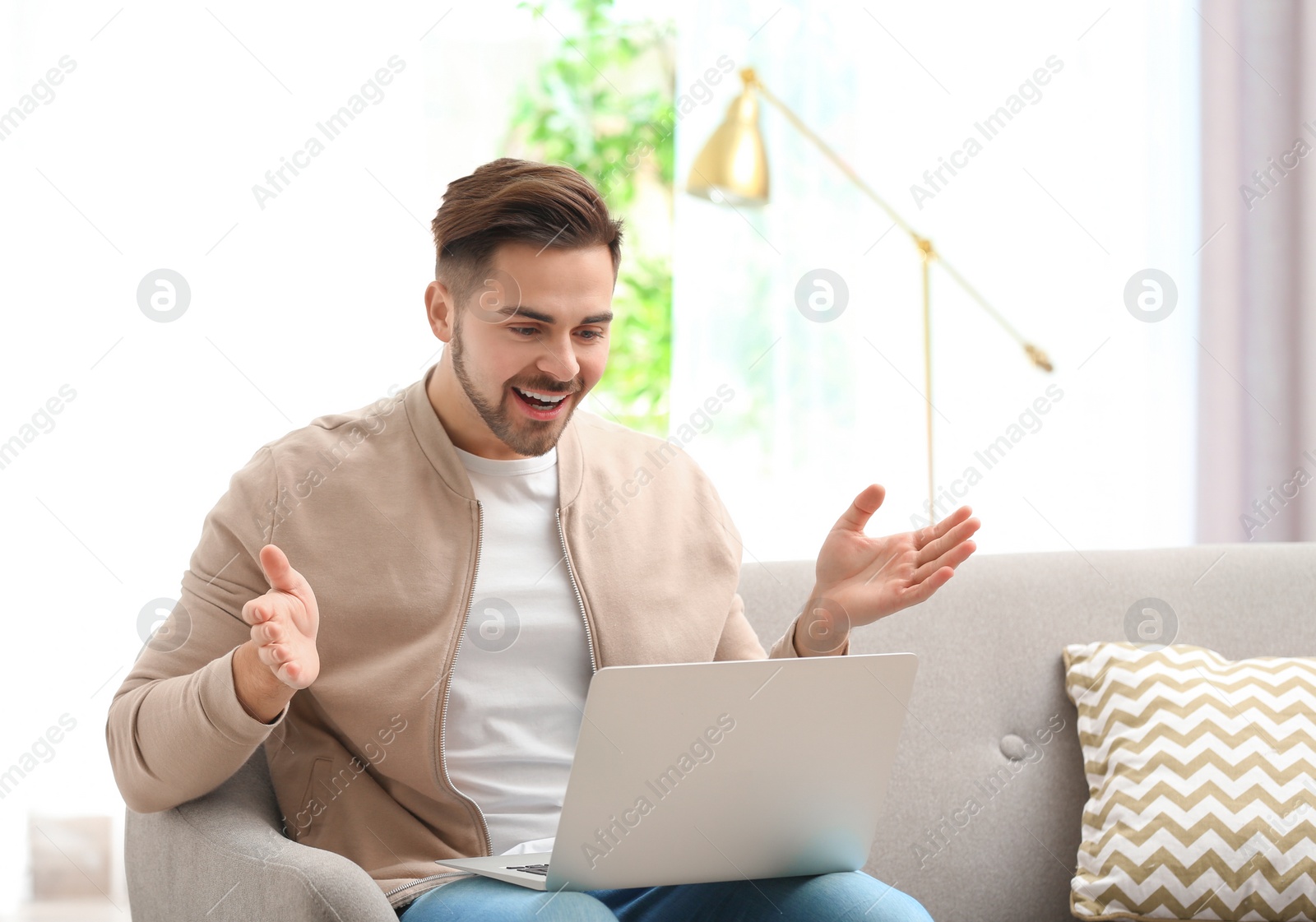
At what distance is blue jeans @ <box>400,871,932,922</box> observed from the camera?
105 centimetres

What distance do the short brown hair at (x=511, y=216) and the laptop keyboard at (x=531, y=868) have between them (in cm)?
64

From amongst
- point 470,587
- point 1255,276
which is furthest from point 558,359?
point 1255,276

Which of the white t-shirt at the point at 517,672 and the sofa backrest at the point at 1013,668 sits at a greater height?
the white t-shirt at the point at 517,672

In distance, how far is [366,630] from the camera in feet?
4.25

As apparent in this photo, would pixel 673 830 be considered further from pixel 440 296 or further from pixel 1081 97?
pixel 1081 97

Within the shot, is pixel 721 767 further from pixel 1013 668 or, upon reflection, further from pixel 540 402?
pixel 1013 668

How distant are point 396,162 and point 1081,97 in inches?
58.8

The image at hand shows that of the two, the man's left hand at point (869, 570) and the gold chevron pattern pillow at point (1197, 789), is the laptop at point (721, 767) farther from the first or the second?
the gold chevron pattern pillow at point (1197, 789)

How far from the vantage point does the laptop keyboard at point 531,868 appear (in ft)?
3.83

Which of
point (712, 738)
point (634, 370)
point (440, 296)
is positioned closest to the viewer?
point (712, 738)

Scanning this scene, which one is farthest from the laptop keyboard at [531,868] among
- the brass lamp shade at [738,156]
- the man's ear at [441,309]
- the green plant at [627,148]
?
the green plant at [627,148]

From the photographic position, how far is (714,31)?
2553mm

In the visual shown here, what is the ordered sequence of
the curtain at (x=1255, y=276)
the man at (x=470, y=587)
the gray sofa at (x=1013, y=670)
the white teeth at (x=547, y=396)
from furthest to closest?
the curtain at (x=1255, y=276) < the gray sofa at (x=1013, y=670) < the white teeth at (x=547, y=396) < the man at (x=470, y=587)

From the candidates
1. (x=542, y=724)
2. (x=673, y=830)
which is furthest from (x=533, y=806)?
(x=673, y=830)
